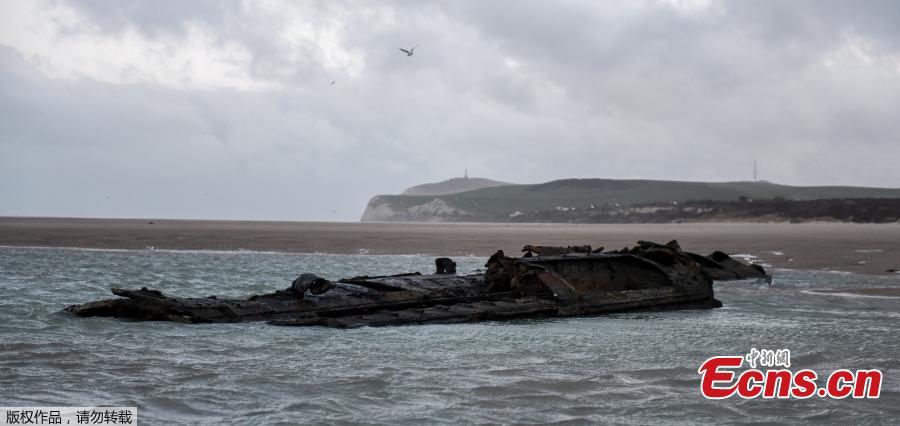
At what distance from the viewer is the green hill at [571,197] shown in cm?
16150

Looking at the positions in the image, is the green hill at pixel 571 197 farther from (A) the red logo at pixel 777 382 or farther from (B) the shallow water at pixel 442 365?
(A) the red logo at pixel 777 382

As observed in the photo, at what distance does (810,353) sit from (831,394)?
8.26 ft

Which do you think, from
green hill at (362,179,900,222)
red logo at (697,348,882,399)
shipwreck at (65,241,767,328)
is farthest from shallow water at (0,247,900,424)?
green hill at (362,179,900,222)

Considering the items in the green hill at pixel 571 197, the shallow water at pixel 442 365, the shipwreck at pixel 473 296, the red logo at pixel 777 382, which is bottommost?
the red logo at pixel 777 382

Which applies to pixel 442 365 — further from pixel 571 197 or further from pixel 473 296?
pixel 571 197

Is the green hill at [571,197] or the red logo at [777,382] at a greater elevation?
the green hill at [571,197]

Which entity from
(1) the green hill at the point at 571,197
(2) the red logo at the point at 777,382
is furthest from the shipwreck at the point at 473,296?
(1) the green hill at the point at 571,197

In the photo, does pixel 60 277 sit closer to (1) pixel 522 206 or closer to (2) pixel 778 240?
→ (2) pixel 778 240

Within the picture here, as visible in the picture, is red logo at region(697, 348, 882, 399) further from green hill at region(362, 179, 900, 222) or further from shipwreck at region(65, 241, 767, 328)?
green hill at region(362, 179, 900, 222)

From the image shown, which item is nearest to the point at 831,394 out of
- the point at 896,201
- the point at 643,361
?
the point at 643,361

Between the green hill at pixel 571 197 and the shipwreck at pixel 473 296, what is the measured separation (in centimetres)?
13885

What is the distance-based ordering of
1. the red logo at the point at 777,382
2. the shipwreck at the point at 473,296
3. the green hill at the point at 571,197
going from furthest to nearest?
the green hill at the point at 571,197 < the shipwreck at the point at 473,296 < the red logo at the point at 777,382

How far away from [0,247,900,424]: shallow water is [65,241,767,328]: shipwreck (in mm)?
390

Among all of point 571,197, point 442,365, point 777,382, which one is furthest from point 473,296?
point 571,197
